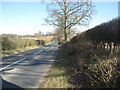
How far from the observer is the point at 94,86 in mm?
3518

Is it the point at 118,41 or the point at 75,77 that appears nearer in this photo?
the point at 75,77

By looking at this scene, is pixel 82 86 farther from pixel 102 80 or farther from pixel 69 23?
pixel 69 23

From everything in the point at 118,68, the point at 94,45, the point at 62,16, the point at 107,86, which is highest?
the point at 62,16

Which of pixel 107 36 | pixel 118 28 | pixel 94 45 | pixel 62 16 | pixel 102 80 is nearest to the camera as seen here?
pixel 102 80

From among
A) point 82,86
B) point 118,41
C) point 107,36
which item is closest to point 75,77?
point 82,86

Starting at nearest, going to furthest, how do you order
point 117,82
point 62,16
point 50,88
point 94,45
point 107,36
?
point 117,82
point 50,88
point 107,36
point 94,45
point 62,16

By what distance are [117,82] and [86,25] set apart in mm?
17223

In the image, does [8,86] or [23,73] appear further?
[23,73]

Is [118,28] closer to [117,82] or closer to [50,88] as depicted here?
[117,82]

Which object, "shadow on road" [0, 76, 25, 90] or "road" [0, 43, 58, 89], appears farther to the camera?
"road" [0, 43, 58, 89]

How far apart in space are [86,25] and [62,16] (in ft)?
17.0

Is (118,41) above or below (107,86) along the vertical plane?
above

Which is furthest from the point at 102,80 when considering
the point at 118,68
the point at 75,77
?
the point at 75,77

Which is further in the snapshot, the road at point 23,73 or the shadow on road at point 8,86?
the road at point 23,73
